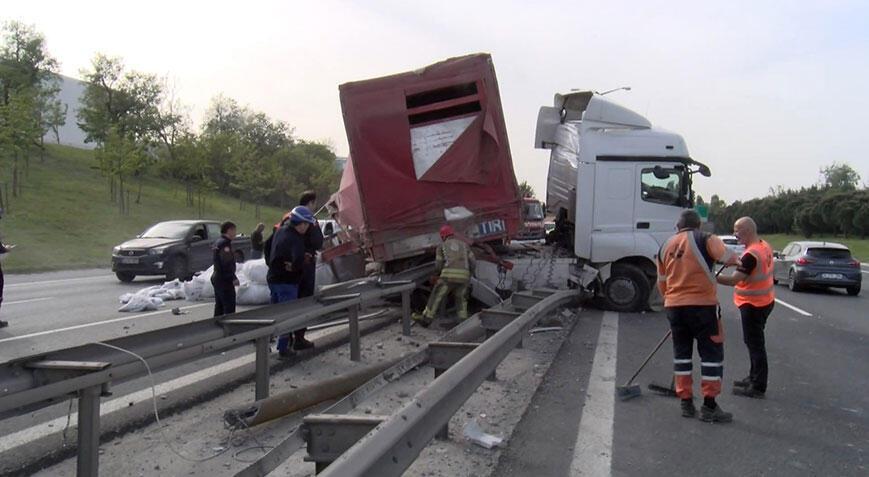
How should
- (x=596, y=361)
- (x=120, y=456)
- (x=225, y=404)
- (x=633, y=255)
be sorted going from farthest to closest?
(x=633, y=255) → (x=596, y=361) → (x=225, y=404) → (x=120, y=456)

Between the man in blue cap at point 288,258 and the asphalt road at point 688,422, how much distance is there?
3.12 m

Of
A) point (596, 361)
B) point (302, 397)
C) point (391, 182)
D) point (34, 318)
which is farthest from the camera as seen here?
point (34, 318)

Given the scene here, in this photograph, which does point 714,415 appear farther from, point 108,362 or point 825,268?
point 825,268

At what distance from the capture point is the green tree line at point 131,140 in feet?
116

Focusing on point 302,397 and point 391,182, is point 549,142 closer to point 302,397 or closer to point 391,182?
point 391,182

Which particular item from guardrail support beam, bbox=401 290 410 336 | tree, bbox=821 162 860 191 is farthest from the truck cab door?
tree, bbox=821 162 860 191

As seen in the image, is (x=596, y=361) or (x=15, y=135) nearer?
(x=596, y=361)

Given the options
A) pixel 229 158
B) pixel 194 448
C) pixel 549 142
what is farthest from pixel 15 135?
pixel 194 448

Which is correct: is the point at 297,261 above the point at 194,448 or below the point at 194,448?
above

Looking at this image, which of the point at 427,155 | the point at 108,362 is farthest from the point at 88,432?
the point at 427,155

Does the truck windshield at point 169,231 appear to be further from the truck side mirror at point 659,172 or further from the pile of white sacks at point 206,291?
the truck side mirror at point 659,172

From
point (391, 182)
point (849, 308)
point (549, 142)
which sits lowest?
point (849, 308)

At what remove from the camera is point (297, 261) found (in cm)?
775

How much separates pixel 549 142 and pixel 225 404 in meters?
9.53
